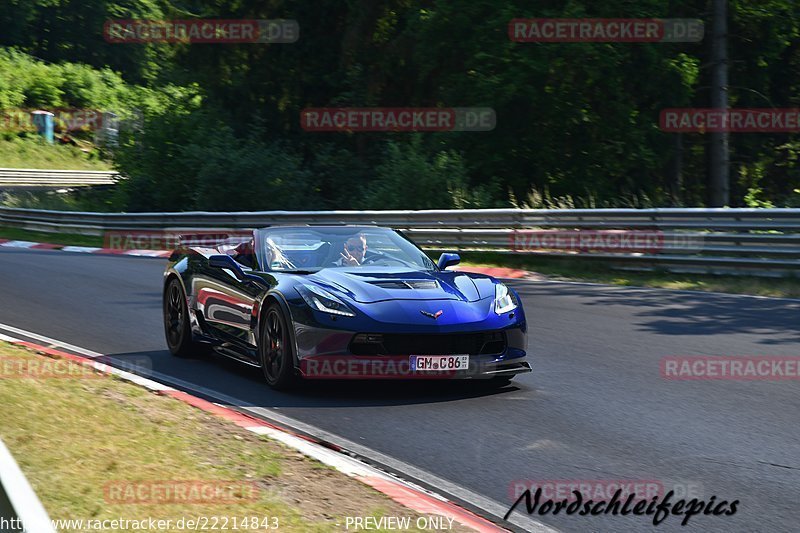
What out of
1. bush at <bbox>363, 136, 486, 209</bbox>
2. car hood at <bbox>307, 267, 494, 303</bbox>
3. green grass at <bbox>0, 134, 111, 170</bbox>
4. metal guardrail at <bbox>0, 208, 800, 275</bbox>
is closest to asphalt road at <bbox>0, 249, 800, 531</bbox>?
car hood at <bbox>307, 267, 494, 303</bbox>

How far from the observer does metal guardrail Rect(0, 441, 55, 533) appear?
264 cm

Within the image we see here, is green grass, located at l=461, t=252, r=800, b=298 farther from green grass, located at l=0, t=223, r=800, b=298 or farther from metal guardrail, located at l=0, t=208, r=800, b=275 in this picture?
metal guardrail, located at l=0, t=208, r=800, b=275

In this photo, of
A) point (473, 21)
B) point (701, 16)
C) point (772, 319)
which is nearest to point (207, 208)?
point (473, 21)

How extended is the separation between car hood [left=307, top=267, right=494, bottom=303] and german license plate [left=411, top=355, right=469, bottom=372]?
0.50m

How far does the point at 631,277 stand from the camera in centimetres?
1644

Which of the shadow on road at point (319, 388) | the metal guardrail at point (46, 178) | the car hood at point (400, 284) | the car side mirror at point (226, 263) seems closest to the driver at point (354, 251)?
the car hood at point (400, 284)

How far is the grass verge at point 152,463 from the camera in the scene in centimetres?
485

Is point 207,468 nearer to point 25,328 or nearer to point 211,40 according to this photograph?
point 25,328

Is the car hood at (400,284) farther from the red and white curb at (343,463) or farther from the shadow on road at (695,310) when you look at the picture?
the shadow on road at (695,310)

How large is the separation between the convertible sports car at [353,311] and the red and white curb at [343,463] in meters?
0.81

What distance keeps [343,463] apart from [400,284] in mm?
2597

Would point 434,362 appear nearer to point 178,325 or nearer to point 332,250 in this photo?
point 332,250

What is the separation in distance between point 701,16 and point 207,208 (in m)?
14.1

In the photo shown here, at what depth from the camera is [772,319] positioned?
460 inches
